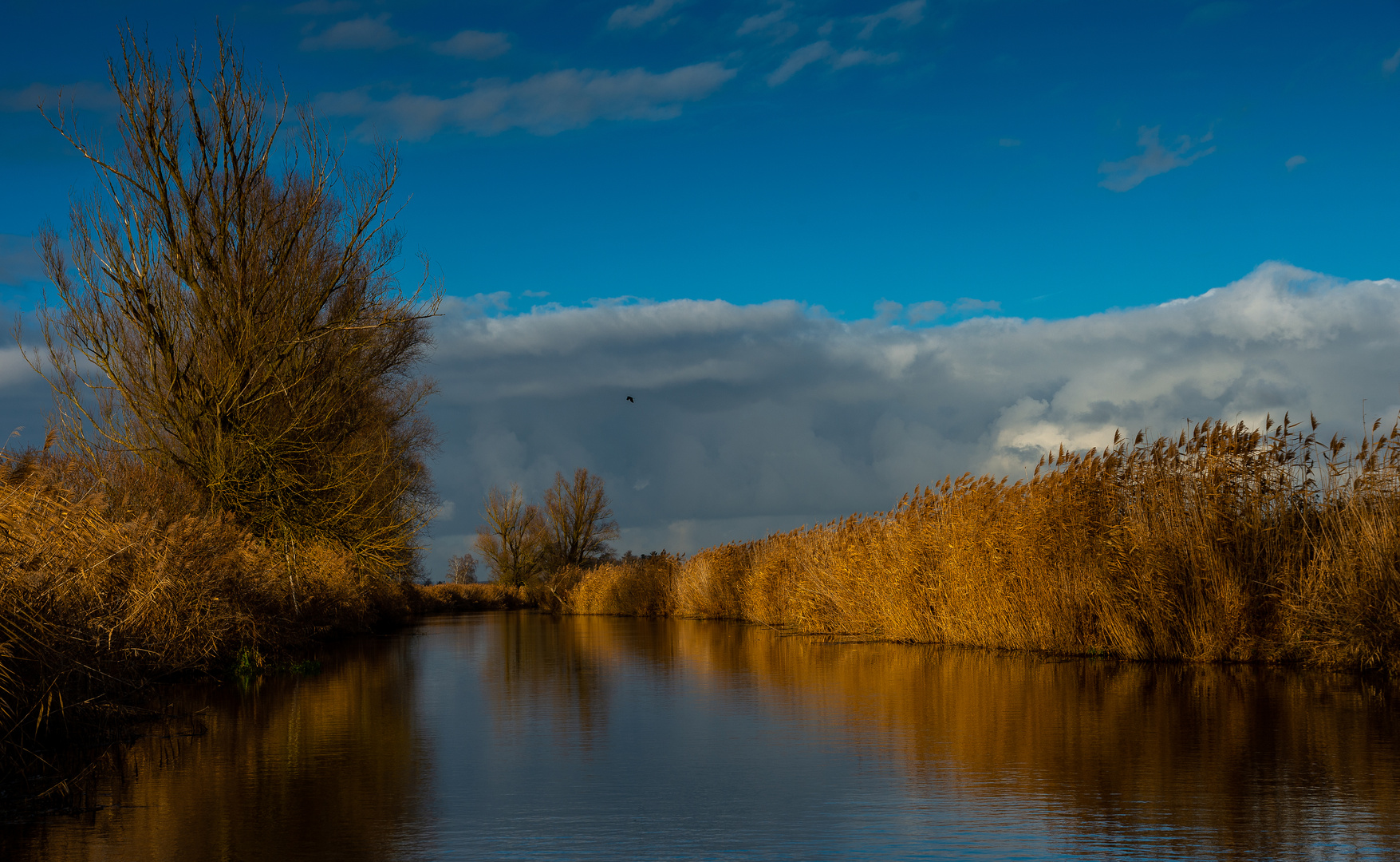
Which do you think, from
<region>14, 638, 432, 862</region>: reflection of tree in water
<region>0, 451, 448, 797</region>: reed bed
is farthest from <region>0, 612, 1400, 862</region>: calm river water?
<region>0, 451, 448, 797</region>: reed bed

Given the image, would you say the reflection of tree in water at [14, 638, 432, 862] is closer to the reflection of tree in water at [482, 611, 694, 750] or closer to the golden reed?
the golden reed

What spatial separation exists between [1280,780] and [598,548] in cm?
5361

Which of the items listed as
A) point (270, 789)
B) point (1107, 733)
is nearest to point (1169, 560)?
point (1107, 733)

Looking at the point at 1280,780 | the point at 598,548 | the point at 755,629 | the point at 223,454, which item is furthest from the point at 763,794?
the point at 598,548

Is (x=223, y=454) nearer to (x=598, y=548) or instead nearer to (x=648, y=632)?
(x=648, y=632)

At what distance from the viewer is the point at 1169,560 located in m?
12.1

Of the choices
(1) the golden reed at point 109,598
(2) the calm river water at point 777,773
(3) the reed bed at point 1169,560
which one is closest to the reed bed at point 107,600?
(1) the golden reed at point 109,598

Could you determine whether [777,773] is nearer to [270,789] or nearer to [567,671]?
[270,789]

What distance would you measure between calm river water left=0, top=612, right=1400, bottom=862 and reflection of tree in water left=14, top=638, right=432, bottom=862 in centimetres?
2

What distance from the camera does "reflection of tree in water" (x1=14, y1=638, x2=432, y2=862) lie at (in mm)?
4625

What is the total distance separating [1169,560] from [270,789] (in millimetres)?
10247

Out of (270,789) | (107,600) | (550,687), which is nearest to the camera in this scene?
(270,789)

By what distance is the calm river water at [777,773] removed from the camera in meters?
4.57

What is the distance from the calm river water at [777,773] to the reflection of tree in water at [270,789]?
0.02 meters
